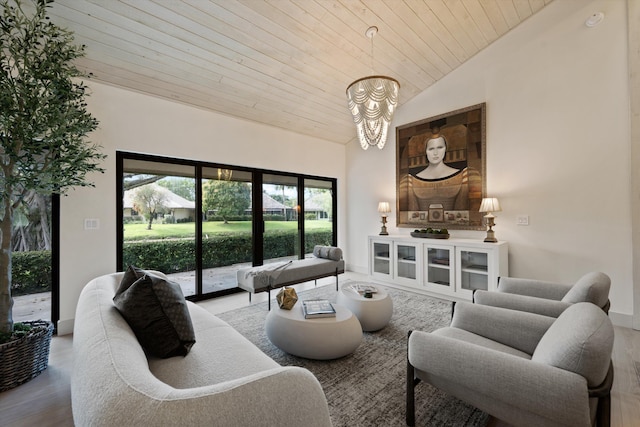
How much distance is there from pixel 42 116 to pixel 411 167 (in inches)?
183

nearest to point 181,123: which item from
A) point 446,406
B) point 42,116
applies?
point 42,116

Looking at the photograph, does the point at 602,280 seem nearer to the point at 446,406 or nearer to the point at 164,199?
the point at 446,406

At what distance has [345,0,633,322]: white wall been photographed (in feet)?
9.80

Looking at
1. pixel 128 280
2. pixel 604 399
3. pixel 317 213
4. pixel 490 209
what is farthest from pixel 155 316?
pixel 317 213

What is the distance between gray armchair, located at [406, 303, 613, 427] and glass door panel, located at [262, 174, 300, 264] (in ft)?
11.7

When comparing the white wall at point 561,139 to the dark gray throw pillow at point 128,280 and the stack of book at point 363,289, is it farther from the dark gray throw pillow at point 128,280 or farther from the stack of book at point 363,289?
the dark gray throw pillow at point 128,280

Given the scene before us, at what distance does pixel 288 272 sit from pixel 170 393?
303 cm

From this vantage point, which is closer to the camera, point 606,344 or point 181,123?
point 606,344

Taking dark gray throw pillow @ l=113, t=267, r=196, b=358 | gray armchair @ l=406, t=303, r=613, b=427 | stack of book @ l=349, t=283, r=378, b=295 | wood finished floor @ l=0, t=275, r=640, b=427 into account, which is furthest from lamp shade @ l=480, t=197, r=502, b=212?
dark gray throw pillow @ l=113, t=267, r=196, b=358

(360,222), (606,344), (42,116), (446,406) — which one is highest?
(42,116)

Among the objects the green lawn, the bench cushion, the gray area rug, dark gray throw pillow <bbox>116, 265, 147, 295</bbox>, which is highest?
the green lawn

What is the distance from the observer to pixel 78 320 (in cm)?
139

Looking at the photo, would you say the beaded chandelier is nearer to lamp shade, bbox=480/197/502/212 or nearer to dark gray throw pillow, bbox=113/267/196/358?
lamp shade, bbox=480/197/502/212

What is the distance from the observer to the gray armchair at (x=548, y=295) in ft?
5.73
